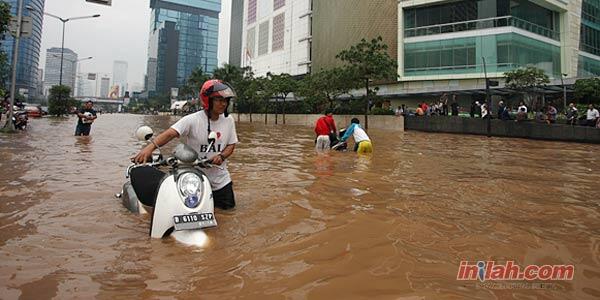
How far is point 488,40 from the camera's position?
32438 mm

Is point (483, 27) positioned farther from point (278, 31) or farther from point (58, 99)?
point (278, 31)

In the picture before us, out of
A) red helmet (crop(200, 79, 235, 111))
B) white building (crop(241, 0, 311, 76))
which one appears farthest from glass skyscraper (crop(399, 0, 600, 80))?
red helmet (crop(200, 79, 235, 111))

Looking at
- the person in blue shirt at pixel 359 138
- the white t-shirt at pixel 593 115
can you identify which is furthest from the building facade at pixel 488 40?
the person in blue shirt at pixel 359 138

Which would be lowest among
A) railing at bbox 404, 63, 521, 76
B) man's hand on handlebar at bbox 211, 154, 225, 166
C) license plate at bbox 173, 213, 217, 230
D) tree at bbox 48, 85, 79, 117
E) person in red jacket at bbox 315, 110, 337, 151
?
license plate at bbox 173, 213, 217, 230

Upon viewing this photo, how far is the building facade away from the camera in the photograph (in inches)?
1268

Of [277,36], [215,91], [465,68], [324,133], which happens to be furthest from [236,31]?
[215,91]

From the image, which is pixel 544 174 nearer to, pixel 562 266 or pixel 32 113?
pixel 562 266

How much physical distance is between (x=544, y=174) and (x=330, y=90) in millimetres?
26167

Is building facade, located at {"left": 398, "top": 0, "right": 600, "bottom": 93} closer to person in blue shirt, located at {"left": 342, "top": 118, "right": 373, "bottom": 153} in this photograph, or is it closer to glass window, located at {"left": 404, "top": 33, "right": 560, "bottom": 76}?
glass window, located at {"left": 404, "top": 33, "right": 560, "bottom": 76}

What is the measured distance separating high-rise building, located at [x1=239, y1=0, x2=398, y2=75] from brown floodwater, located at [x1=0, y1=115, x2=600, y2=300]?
36426mm

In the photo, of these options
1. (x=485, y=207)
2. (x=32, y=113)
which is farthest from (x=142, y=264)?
(x=32, y=113)

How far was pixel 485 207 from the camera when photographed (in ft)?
15.4

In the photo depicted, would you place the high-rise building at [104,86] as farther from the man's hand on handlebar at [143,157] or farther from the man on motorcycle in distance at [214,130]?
the man's hand on handlebar at [143,157]

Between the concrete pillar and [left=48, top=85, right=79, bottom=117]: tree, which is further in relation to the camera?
[left=48, top=85, right=79, bottom=117]: tree
